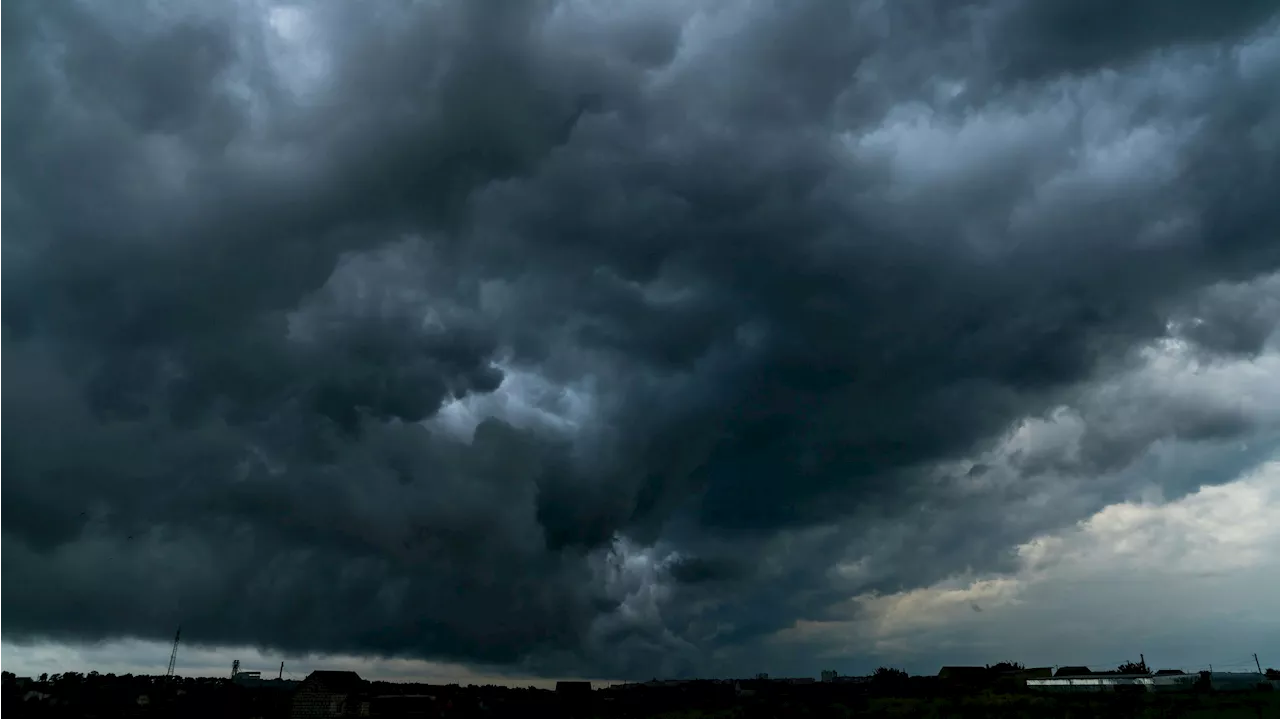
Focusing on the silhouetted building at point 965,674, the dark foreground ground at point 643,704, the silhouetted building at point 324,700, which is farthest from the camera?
the silhouetted building at point 324,700

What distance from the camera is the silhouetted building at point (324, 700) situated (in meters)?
129

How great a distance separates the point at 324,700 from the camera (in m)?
130

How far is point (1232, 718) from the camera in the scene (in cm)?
6178

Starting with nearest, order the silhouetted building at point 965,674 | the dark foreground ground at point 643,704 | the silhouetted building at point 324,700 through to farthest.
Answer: the dark foreground ground at point 643,704 < the silhouetted building at point 965,674 < the silhouetted building at point 324,700

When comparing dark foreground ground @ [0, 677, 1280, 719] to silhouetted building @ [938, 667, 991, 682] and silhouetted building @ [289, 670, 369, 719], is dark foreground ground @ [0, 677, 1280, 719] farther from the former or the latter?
silhouetted building @ [938, 667, 991, 682]

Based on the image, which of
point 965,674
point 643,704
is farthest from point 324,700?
point 965,674

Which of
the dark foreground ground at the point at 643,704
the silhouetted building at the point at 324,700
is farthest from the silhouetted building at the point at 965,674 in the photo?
the silhouetted building at the point at 324,700

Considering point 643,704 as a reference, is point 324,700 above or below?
above

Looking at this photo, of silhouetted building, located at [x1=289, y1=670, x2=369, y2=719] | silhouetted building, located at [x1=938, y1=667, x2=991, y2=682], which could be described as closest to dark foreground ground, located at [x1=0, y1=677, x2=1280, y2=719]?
silhouetted building, located at [x1=289, y1=670, x2=369, y2=719]

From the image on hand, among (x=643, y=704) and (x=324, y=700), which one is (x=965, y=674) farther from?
(x=324, y=700)

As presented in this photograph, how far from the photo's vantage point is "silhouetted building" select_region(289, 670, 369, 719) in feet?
423

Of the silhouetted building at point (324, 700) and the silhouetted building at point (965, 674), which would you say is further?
the silhouetted building at point (324, 700)

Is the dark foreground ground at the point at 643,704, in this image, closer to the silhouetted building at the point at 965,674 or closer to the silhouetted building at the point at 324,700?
the silhouetted building at the point at 324,700

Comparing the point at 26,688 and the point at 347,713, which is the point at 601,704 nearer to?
the point at 347,713
